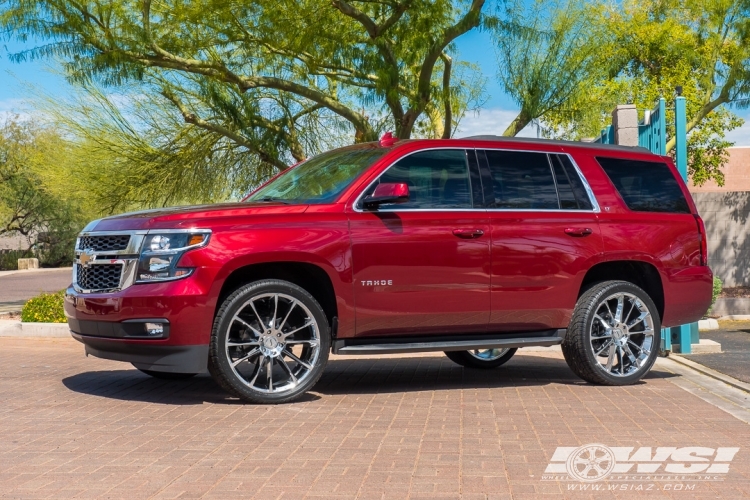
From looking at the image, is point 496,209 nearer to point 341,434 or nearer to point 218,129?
point 341,434

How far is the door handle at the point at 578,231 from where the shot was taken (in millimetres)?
8797

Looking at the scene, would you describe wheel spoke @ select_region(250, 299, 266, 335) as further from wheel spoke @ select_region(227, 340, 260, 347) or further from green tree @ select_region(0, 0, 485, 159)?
green tree @ select_region(0, 0, 485, 159)

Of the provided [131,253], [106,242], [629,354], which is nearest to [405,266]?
[131,253]

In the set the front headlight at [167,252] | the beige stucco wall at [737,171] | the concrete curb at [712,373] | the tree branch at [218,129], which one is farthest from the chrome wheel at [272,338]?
the beige stucco wall at [737,171]

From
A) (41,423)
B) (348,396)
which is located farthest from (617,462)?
(41,423)

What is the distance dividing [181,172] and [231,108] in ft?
7.83

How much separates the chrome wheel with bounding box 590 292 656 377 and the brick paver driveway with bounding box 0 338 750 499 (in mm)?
237

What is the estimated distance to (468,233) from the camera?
27.4 feet

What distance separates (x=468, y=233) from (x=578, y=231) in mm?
1091

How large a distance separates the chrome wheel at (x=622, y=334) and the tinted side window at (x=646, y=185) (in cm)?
89

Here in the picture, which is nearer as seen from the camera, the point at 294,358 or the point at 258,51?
the point at 294,358

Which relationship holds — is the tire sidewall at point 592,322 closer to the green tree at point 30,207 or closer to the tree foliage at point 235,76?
the tree foliage at point 235,76

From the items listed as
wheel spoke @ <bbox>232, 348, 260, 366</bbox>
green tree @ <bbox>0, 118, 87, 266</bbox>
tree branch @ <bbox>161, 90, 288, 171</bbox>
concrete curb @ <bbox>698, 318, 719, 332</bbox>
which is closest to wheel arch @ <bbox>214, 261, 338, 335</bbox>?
wheel spoke @ <bbox>232, 348, 260, 366</bbox>

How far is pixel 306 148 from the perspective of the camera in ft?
61.9
